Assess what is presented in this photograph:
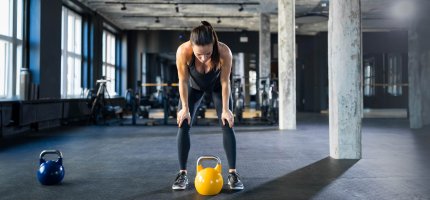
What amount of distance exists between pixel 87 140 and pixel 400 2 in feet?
28.9

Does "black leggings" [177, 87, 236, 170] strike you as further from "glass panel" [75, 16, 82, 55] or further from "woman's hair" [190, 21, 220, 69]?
"glass panel" [75, 16, 82, 55]

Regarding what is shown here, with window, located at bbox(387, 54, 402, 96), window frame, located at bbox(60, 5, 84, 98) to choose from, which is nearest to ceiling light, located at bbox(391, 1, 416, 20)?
window, located at bbox(387, 54, 402, 96)

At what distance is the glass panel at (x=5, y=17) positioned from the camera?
6.51m

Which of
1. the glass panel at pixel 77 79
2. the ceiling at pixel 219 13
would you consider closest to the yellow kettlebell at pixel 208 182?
the ceiling at pixel 219 13

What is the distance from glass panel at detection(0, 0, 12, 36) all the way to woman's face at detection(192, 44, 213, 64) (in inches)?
212

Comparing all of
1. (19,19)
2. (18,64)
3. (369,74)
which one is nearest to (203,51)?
(18,64)

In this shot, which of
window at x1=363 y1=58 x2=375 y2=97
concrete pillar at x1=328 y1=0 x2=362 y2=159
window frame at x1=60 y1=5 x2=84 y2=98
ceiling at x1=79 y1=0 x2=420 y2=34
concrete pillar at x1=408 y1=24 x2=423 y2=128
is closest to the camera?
concrete pillar at x1=328 y1=0 x2=362 y2=159

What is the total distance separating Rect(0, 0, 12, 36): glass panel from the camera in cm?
651

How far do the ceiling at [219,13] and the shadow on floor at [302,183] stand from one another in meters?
7.48

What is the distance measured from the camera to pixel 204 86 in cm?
257

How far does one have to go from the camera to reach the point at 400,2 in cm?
1038

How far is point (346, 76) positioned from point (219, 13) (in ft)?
27.8

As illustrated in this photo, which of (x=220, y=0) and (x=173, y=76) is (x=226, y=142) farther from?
(x=173, y=76)

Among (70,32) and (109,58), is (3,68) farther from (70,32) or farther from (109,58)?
(109,58)
